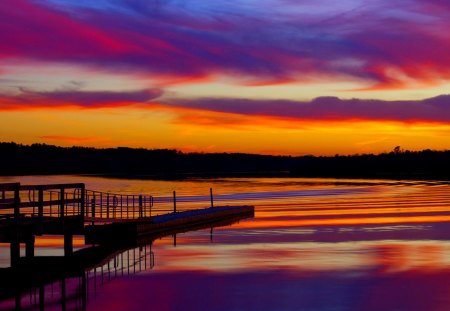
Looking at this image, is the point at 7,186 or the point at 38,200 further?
the point at 38,200

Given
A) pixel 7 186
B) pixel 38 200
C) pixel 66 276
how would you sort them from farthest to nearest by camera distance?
pixel 38 200, pixel 66 276, pixel 7 186

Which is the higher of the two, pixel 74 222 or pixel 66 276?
pixel 74 222

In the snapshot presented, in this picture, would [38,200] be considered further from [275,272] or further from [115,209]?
[275,272]

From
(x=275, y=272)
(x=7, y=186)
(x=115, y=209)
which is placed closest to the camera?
(x=7, y=186)

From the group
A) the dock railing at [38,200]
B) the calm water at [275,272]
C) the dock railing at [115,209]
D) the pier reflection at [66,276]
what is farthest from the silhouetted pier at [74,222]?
the calm water at [275,272]

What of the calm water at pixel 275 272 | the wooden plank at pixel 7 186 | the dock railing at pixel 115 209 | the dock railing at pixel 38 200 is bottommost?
the calm water at pixel 275 272

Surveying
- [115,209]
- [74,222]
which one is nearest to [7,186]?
[74,222]

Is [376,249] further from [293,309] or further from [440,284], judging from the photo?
[293,309]

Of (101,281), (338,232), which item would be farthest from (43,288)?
(338,232)

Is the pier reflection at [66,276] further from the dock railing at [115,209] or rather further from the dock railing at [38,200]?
the dock railing at [115,209]

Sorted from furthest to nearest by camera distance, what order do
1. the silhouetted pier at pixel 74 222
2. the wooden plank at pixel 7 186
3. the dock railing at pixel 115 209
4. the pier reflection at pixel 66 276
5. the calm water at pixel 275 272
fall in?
the dock railing at pixel 115 209 → the silhouetted pier at pixel 74 222 → the wooden plank at pixel 7 186 → the calm water at pixel 275 272 → the pier reflection at pixel 66 276

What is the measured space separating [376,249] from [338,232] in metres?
7.67

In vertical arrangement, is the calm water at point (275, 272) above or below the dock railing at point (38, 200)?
below

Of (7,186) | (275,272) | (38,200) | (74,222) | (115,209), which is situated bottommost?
(275,272)
